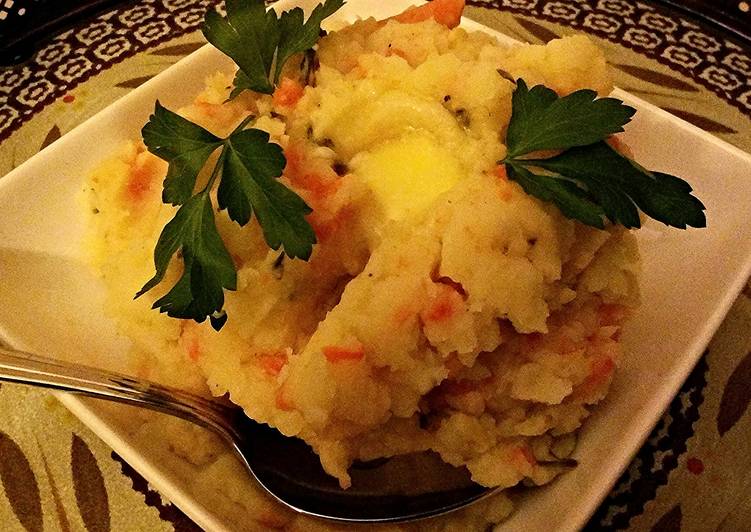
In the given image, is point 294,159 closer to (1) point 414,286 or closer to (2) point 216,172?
(2) point 216,172

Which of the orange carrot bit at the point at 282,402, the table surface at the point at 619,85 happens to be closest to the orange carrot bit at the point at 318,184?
the orange carrot bit at the point at 282,402

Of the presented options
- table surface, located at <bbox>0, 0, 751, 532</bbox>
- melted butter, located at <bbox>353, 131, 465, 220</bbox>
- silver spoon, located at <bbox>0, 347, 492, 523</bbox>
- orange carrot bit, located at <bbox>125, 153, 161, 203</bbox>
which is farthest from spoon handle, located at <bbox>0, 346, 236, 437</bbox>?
melted butter, located at <bbox>353, 131, 465, 220</bbox>

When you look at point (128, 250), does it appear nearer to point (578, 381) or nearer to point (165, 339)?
point (165, 339)

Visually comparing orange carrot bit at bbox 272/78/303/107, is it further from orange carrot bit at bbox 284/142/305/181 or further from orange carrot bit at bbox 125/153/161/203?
orange carrot bit at bbox 125/153/161/203

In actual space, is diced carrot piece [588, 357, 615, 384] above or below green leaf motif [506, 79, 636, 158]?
below

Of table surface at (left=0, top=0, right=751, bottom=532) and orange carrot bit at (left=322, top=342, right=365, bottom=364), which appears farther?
table surface at (left=0, top=0, right=751, bottom=532)

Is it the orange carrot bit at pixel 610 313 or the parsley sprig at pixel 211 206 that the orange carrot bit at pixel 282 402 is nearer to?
the parsley sprig at pixel 211 206

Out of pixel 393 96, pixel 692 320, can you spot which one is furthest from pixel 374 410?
pixel 692 320

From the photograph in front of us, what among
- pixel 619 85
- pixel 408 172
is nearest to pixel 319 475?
pixel 408 172
